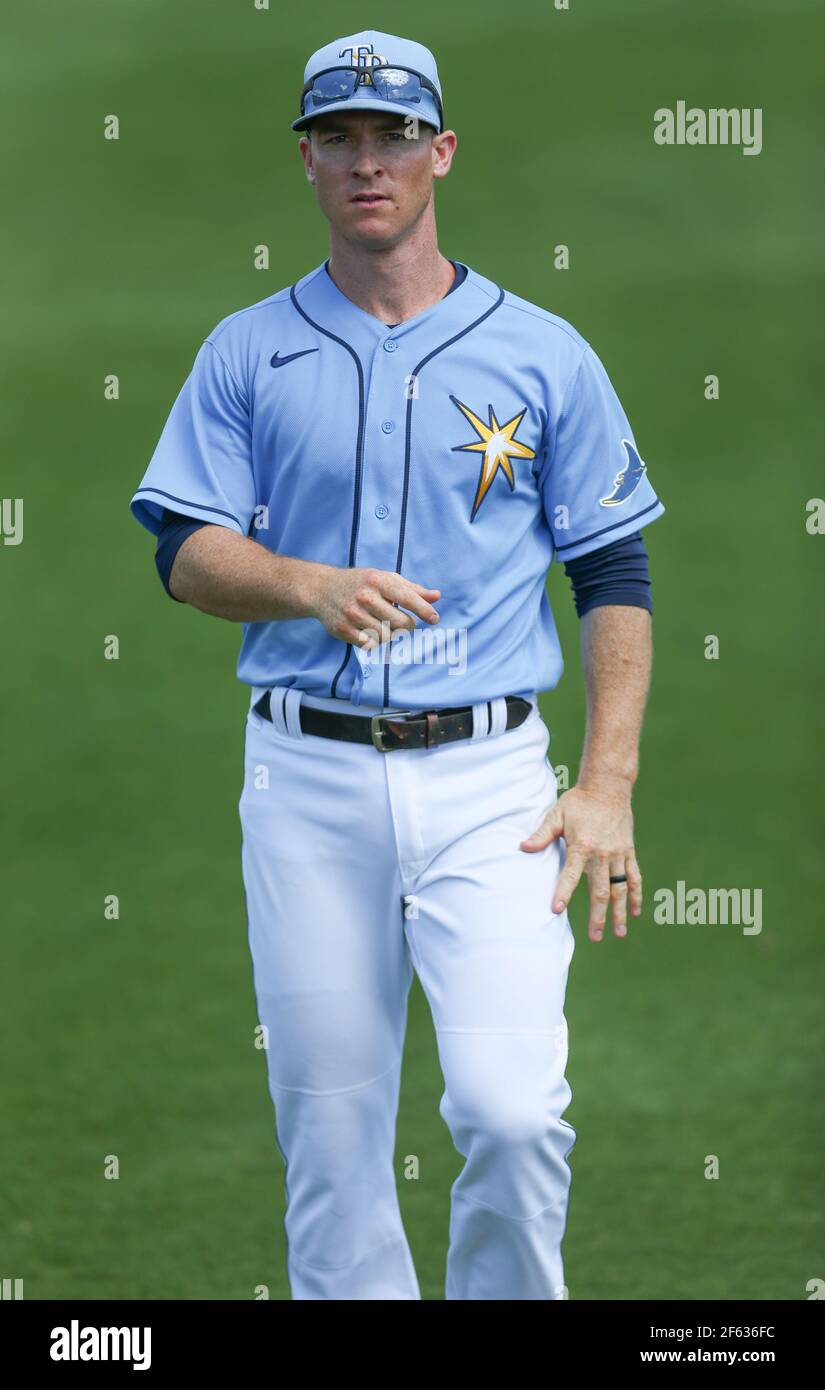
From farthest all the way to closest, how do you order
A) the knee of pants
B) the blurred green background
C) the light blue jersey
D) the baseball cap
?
the blurred green background < the light blue jersey < the baseball cap < the knee of pants

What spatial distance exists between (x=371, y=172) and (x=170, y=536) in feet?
2.74

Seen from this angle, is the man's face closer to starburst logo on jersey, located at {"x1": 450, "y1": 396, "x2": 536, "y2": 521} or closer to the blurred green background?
starburst logo on jersey, located at {"x1": 450, "y1": 396, "x2": 536, "y2": 521}

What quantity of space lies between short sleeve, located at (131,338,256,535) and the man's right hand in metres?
0.50

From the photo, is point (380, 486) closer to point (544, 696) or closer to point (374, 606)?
point (374, 606)

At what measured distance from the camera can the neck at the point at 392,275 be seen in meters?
4.09

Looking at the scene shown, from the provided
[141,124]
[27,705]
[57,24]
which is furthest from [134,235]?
[27,705]

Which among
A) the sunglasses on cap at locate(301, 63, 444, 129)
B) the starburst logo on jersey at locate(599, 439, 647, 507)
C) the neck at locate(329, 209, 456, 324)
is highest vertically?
the sunglasses on cap at locate(301, 63, 444, 129)

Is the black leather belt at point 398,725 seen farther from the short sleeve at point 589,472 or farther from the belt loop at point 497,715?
the short sleeve at point 589,472

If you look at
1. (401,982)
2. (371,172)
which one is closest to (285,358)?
(371,172)

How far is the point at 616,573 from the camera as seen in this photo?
420cm

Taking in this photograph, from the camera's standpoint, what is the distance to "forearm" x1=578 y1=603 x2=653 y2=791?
13.6 feet

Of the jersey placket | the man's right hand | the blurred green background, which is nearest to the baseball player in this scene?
the jersey placket

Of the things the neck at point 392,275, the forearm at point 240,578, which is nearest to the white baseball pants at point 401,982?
the forearm at point 240,578

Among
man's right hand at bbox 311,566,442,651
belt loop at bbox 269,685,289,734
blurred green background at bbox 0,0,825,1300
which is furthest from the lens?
blurred green background at bbox 0,0,825,1300
